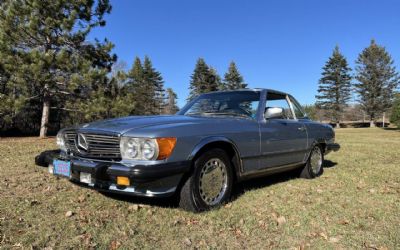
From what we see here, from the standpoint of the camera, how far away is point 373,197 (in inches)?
207

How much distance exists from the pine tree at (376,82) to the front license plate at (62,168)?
55.1m

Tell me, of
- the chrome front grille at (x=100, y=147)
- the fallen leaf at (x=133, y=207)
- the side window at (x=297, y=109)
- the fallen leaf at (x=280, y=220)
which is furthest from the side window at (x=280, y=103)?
the chrome front grille at (x=100, y=147)

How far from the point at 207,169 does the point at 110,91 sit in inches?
665

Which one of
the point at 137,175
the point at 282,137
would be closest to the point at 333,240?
the point at 137,175

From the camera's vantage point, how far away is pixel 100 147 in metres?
4.04

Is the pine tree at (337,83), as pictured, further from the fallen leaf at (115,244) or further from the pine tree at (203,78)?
the fallen leaf at (115,244)

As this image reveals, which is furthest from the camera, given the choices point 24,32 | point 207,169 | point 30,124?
point 30,124

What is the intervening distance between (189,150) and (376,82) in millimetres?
55307

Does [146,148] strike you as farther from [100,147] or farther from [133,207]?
[133,207]

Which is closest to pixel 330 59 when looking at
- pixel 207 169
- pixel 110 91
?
pixel 110 91

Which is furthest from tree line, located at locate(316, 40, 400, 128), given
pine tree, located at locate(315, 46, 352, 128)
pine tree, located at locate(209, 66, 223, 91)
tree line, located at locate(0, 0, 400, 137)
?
tree line, located at locate(0, 0, 400, 137)

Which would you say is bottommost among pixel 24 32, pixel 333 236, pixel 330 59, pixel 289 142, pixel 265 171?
pixel 333 236

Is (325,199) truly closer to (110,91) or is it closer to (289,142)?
(289,142)

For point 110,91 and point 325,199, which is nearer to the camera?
point 325,199
